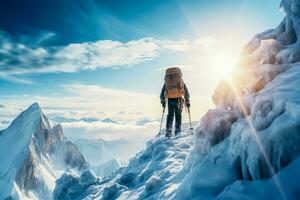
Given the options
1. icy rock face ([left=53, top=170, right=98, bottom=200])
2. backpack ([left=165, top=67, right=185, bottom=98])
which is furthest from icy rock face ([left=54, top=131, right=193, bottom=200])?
backpack ([left=165, top=67, right=185, bottom=98])

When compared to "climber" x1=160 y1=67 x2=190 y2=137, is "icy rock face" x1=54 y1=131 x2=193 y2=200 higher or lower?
lower

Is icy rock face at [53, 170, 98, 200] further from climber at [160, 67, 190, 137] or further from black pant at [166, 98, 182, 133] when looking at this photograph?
climber at [160, 67, 190, 137]

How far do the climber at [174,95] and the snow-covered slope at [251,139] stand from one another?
603 cm

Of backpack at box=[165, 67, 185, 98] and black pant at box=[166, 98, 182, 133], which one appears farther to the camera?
black pant at box=[166, 98, 182, 133]

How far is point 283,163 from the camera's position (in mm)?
9164

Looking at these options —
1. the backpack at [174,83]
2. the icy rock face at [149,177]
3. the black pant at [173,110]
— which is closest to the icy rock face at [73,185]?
the icy rock face at [149,177]

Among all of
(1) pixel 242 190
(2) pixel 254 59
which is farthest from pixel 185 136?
(1) pixel 242 190

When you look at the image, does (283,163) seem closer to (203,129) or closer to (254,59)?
(203,129)

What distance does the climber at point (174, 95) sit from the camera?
23.1 metres

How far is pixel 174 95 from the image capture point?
926 inches

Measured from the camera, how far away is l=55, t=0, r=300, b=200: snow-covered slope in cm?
898

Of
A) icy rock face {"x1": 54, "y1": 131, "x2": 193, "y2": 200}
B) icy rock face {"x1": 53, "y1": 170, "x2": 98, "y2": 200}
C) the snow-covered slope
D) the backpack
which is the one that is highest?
the backpack

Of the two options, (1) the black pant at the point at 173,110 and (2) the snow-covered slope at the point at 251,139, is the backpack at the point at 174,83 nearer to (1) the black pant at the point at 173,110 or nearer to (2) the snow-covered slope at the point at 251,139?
(1) the black pant at the point at 173,110

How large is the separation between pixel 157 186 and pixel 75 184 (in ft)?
41.5
